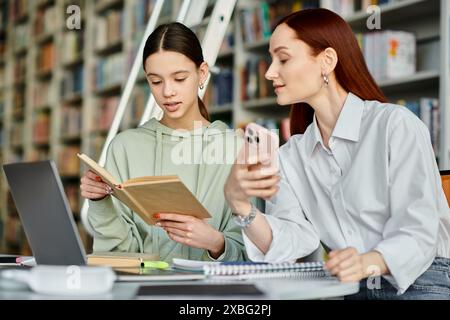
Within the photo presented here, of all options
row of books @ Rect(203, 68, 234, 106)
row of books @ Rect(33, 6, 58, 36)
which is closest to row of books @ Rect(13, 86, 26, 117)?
row of books @ Rect(33, 6, 58, 36)

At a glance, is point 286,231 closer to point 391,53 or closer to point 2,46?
point 391,53

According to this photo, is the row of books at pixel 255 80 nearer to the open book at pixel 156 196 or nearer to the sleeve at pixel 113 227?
the sleeve at pixel 113 227

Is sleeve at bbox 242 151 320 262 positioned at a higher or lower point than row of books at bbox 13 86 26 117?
lower

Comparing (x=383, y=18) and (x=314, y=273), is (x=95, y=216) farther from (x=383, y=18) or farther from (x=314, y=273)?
(x=383, y=18)

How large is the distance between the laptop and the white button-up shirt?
0.35 m

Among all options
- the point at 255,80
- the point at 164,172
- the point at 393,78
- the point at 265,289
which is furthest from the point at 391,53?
the point at 265,289

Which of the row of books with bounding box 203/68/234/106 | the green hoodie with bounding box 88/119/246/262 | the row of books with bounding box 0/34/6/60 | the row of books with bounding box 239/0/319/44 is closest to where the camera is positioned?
the green hoodie with bounding box 88/119/246/262

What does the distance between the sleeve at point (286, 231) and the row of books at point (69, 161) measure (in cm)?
443

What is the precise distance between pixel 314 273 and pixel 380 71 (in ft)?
6.74

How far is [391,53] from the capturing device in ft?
9.79

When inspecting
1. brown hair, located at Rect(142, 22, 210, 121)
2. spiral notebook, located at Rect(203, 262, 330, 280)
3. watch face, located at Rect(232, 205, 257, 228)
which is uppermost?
brown hair, located at Rect(142, 22, 210, 121)

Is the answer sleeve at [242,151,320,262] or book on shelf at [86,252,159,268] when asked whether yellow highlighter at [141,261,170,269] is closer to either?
book on shelf at [86,252,159,268]

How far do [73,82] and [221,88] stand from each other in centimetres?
211

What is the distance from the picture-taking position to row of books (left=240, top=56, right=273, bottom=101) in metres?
3.76
